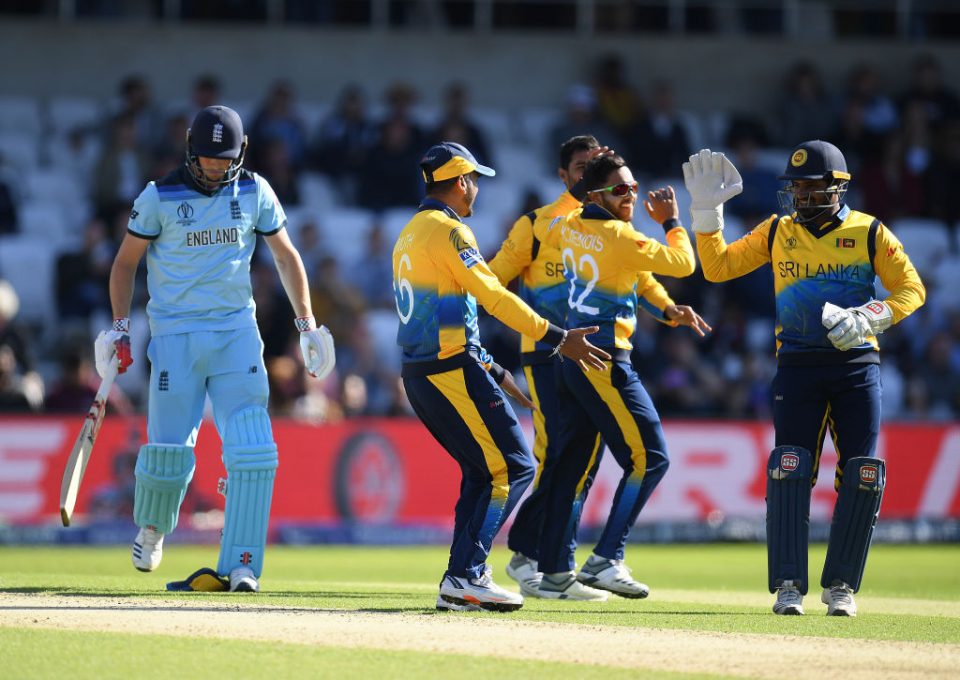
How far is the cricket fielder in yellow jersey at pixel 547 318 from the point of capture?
9.90 metres

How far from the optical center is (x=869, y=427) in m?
8.69

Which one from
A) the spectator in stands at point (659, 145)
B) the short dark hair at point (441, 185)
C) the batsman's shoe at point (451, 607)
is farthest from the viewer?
the spectator in stands at point (659, 145)

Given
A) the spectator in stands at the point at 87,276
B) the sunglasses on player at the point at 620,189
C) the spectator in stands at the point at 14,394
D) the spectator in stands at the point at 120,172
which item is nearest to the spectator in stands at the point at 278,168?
the spectator in stands at the point at 120,172

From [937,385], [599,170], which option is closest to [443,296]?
[599,170]

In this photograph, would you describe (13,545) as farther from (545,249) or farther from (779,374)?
(779,374)

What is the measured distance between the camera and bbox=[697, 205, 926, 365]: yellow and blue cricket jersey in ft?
28.5

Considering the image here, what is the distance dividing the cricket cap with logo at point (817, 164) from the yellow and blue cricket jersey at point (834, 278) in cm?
24

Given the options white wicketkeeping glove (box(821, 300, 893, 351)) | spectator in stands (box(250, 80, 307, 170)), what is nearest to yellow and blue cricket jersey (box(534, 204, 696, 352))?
white wicketkeeping glove (box(821, 300, 893, 351))

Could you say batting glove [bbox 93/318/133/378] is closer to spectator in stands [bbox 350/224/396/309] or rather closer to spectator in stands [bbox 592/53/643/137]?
spectator in stands [bbox 350/224/396/309]

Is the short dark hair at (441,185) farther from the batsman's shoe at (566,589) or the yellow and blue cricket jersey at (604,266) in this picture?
the batsman's shoe at (566,589)

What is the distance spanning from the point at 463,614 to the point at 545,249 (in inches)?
108

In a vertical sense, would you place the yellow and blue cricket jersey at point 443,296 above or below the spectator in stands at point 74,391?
above

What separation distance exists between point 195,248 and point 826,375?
11.3ft

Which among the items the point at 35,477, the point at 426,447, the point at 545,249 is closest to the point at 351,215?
the point at 426,447
